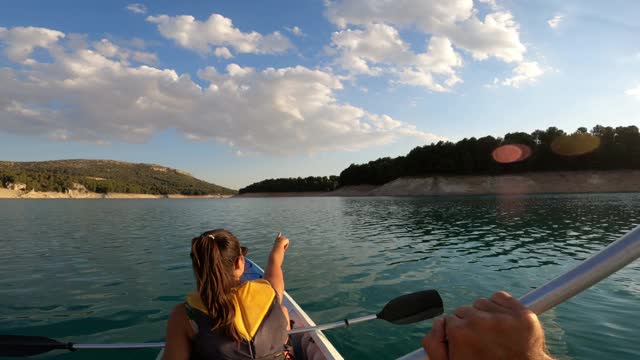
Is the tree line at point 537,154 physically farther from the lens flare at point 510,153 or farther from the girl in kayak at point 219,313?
the girl in kayak at point 219,313

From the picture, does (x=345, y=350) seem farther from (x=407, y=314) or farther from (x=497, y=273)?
(x=497, y=273)

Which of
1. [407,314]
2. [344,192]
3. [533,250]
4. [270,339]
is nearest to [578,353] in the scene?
[407,314]

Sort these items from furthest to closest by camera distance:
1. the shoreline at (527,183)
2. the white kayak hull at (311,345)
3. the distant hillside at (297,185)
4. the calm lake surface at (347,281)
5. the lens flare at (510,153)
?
the distant hillside at (297,185), the lens flare at (510,153), the shoreline at (527,183), the calm lake surface at (347,281), the white kayak hull at (311,345)

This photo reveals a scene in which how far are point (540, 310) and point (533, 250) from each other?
18195 millimetres

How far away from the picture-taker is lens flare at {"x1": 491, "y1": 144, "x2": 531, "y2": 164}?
317 feet

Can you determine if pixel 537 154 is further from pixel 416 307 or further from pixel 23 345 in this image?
pixel 23 345

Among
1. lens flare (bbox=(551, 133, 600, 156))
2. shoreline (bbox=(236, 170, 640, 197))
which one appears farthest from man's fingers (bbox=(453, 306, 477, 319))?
lens flare (bbox=(551, 133, 600, 156))

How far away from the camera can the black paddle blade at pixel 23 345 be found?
4.96 m

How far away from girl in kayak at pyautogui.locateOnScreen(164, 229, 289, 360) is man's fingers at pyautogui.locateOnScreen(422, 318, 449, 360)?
2.92 metres

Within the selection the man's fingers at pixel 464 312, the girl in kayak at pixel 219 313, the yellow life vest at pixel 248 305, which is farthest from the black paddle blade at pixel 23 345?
the man's fingers at pixel 464 312

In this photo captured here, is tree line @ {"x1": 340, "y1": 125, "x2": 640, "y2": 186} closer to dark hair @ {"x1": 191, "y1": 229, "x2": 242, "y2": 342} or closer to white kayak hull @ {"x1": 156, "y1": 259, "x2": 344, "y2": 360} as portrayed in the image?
white kayak hull @ {"x1": 156, "y1": 259, "x2": 344, "y2": 360}

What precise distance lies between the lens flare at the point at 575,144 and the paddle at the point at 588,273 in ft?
362

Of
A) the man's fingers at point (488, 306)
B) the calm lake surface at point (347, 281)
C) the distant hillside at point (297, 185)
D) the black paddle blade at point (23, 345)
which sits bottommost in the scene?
the calm lake surface at point (347, 281)

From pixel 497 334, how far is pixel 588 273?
38cm
